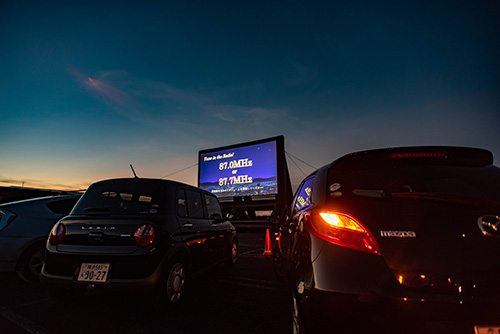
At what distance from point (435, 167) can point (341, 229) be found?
90 cm

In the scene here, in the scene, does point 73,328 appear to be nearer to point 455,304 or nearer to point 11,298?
point 11,298

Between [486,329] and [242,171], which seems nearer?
[486,329]

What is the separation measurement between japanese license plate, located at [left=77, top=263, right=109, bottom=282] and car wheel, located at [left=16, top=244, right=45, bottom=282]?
2.05m

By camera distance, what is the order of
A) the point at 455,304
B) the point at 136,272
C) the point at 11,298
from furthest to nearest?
the point at 11,298, the point at 136,272, the point at 455,304

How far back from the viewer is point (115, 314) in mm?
2807

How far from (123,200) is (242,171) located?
1597 cm

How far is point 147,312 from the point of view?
2.88m

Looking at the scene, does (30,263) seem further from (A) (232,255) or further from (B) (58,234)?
(A) (232,255)

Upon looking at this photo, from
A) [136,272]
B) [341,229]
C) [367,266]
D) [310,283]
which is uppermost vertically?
[341,229]

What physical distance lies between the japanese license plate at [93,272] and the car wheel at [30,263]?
205cm

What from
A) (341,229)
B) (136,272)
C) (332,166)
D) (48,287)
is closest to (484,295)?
(341,229)

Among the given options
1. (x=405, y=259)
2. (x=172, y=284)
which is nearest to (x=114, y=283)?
(x=172, y=284)

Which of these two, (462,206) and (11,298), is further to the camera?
(11,298)

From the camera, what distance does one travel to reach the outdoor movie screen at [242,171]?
18.2 meters
